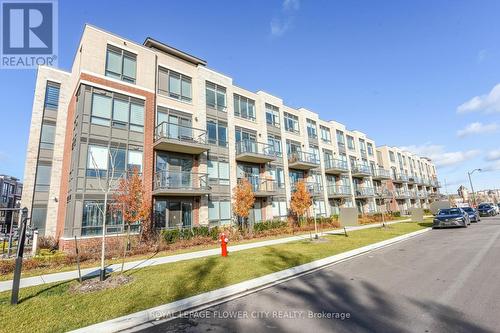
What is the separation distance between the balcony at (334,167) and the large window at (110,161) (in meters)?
25.0

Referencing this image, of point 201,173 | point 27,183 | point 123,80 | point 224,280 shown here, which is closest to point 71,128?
point 123,80

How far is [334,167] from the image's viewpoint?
113 ft

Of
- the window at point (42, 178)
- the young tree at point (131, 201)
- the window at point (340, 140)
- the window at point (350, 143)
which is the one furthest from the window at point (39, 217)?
the window at point (350, 143)

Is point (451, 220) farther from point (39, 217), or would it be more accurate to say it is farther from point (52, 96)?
point (52, 96)

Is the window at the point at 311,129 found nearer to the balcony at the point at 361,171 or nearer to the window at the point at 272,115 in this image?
the window at the point at 272,115

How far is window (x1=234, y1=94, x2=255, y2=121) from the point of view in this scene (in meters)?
26.4

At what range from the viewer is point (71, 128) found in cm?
1855

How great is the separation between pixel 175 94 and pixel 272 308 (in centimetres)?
1952

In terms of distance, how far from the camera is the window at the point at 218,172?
22083 mm

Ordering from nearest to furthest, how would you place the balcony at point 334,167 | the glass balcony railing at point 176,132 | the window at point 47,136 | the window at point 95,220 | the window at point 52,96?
the window at point 95,220
the glass balcony railing at point 176,132
the window at point 47,136
the window at point 52,96
the balcony at point 334,167

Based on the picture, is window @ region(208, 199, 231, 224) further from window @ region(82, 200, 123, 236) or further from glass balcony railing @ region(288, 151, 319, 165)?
glass balcony railing @ region(288, 151, 319, 165)

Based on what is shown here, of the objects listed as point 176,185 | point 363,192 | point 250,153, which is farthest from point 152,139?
point 363,192

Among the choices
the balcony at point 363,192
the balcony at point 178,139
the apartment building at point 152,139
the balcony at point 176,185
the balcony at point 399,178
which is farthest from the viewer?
the balcony at point 399,178

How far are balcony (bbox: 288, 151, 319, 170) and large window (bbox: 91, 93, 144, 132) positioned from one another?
1695cm
